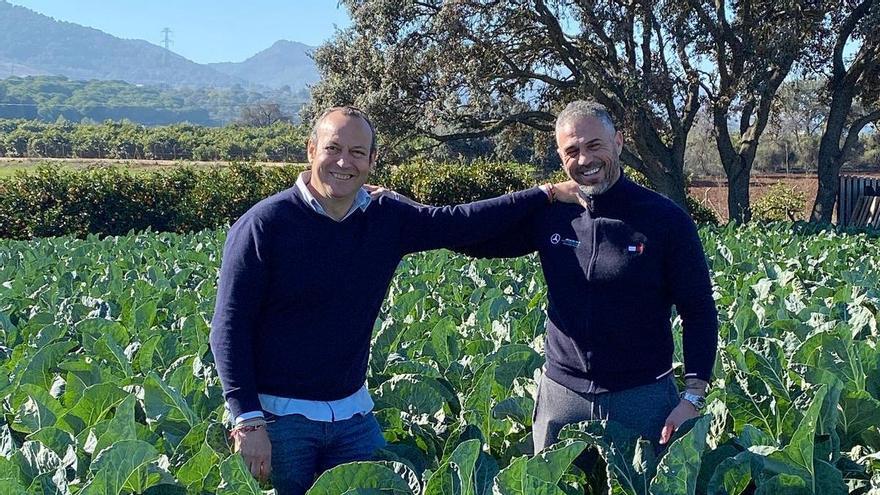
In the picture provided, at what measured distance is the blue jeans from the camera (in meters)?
2.34

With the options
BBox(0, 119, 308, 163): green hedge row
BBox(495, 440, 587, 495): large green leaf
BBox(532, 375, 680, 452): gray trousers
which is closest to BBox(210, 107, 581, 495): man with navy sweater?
BBox(532, 375, 680, 452): gray trousers

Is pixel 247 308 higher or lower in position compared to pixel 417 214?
lower

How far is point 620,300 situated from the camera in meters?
2.44

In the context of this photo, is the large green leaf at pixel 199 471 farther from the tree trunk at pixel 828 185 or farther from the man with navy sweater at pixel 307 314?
the tree trunk at pixel 828 185

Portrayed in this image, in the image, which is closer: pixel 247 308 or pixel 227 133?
pixel 247 308

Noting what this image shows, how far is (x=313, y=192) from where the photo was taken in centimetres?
243

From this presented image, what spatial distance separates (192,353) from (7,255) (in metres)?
5.79

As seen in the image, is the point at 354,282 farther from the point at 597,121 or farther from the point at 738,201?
the point at 738,201

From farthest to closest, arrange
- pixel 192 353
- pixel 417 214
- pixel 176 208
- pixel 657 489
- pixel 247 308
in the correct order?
1. pixel 176 208
2. pixel 192 353
3. pixel 417 214
4. pixel 247 308
5. pixel 657 489

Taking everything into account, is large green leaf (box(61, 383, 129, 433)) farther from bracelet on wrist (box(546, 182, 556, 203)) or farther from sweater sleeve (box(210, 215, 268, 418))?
bracelet on wrist (box(546, 182, 556, 203))

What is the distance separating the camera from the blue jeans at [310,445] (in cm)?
234

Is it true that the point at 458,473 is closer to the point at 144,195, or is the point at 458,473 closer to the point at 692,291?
the point at 692,291

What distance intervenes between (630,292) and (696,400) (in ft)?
1.24

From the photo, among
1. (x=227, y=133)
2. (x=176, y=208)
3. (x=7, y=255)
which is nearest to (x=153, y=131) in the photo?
(x=227, y=133)
